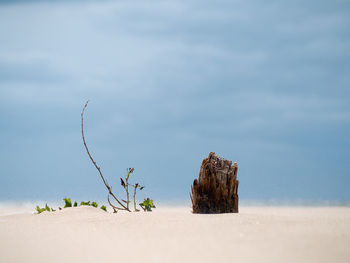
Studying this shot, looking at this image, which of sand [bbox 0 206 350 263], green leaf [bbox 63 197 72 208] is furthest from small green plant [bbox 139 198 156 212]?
sand [bbox 0 206 350 263]

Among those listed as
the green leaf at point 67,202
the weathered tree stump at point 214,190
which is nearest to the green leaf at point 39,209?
the green leaf at point 67,202

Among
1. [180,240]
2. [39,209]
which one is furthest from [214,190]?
[39,209]

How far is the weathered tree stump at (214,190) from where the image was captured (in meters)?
7.24

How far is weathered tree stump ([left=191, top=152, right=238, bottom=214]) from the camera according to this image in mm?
7238

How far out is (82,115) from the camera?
8.48m

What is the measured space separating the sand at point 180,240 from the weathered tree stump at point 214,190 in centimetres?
132

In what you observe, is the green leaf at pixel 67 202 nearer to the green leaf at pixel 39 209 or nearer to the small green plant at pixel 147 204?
the green leaf at pixel 39 209

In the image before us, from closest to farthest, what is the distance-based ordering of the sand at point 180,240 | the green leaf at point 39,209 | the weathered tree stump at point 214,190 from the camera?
the sand at point 180,240
the weathered tree stump at point 214,190
the green leaf at point 39,209

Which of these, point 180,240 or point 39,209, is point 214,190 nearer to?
point 180,240

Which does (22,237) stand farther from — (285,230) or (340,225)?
(340,225)

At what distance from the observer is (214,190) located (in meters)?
7.25

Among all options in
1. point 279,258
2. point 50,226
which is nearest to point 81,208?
point 50,226

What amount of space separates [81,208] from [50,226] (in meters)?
1.76

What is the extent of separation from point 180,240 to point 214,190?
283 centimetres
